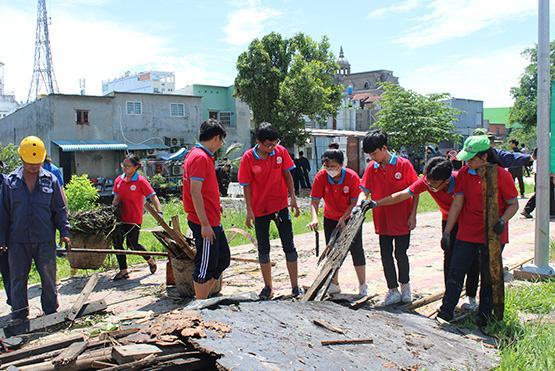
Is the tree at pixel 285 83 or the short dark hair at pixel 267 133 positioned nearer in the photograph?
the short dark hair at pixel 267 133

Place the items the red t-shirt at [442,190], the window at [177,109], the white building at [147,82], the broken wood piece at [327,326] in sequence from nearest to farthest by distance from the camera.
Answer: the broken wood piece at [327,326] → the red t-shirt at [442,190] → the window at [177,109] → the white building at [147,82]

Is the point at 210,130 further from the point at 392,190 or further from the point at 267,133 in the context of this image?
the point at 392,190

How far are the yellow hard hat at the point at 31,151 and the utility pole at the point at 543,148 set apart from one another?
5.58 m

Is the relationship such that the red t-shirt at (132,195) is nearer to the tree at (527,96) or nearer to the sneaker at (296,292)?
the sneaker at (296,292)

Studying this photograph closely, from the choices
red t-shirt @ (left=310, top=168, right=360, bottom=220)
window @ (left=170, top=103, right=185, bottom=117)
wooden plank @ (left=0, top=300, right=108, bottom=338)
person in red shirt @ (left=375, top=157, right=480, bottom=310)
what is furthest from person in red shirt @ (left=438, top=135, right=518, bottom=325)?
window @ (left=170, top=103, right=185, bottom=117)

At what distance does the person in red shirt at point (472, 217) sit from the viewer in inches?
176

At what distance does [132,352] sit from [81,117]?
27783 millimetres

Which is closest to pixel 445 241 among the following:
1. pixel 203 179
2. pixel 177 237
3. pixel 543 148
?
pixel 543 148

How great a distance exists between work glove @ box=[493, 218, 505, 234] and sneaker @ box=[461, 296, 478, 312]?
989 mm

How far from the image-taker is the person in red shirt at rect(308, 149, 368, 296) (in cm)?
543

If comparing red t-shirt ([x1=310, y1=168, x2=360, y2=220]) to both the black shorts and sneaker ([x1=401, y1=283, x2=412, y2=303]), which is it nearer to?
sneaker ([x1=401, y1=283, x2=412, y2=303])

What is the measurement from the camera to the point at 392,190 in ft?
16.6

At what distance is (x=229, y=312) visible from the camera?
382 cm

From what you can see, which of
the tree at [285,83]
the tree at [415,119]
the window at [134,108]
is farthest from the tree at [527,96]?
the window at [134,108]
